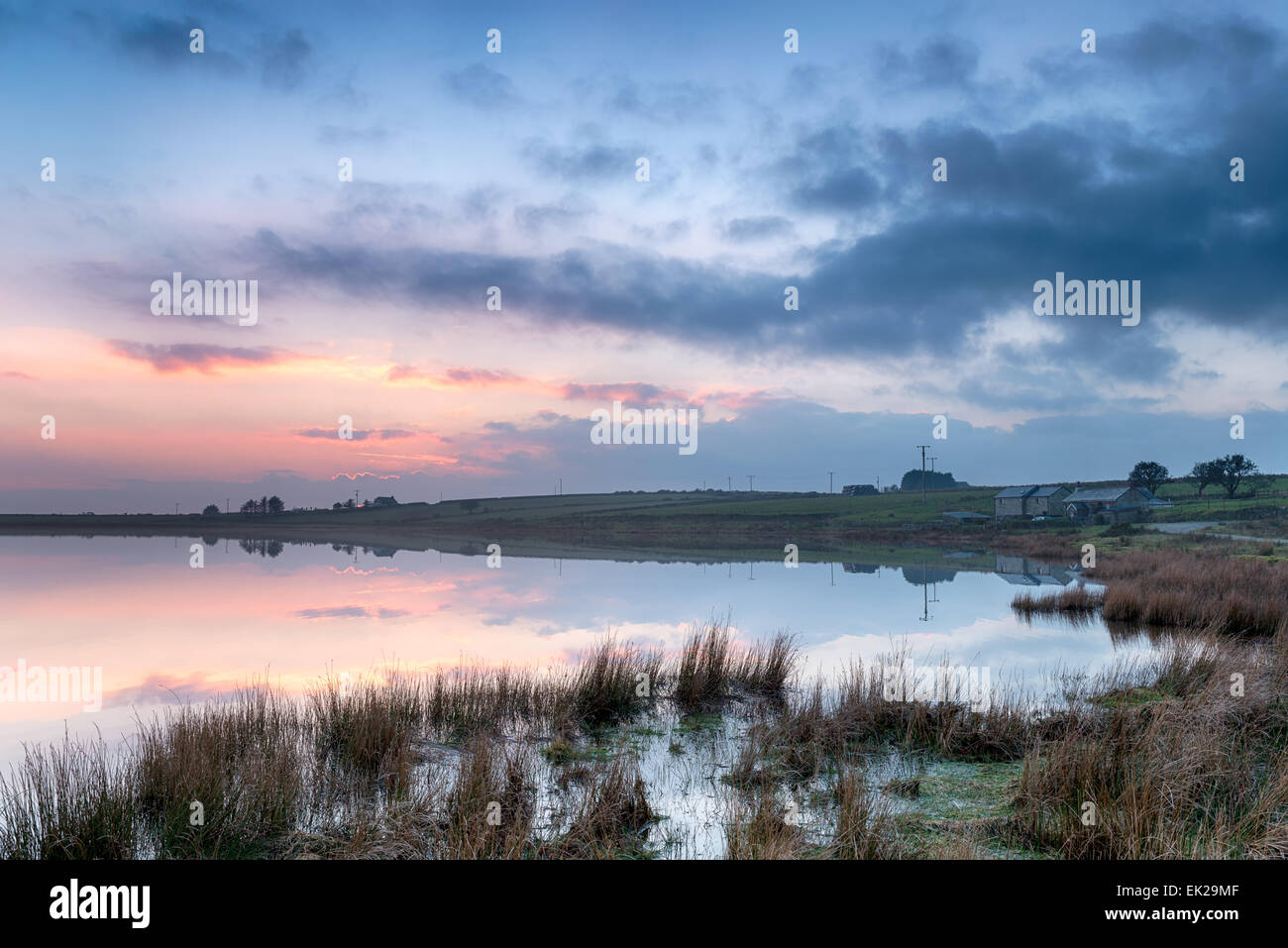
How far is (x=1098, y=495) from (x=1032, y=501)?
7.26 meters

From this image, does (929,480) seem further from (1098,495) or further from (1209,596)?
(1209,596)

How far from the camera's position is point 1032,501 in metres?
79.1

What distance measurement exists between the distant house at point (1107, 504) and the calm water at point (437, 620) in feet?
116

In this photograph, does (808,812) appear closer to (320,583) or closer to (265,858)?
(265,858)

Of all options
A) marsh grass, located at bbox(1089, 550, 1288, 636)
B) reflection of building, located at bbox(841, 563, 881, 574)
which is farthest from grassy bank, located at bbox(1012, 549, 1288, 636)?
reflection of building, located at bbox(841, 563, 881, 574)

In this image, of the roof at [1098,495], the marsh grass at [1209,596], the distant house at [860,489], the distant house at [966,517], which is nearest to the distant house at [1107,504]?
the roof at [1098,495]

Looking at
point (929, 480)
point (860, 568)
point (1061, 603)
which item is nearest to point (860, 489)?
point (929, 480)

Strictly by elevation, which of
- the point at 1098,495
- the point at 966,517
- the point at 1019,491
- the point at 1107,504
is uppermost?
the point at 1019,491

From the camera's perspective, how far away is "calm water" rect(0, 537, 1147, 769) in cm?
1427

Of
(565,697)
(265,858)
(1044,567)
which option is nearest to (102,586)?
(565,697)

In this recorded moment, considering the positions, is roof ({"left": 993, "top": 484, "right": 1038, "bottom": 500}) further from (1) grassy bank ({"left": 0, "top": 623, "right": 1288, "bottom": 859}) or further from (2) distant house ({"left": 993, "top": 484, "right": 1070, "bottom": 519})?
(1) grassy bank ({"left": 0, "top": 623, "right": 1288, "bottom": 859})
